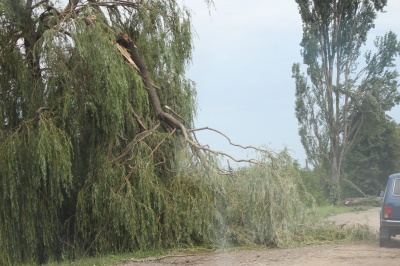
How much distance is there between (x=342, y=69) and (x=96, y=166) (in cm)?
1765

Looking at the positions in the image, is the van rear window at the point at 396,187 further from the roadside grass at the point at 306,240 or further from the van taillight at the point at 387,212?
the roadside grass at the point at 306,240

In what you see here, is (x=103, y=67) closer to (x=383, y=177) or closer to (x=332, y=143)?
(x=332, y=143)

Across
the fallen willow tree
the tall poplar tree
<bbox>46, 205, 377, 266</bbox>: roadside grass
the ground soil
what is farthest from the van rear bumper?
the tall poplar tree

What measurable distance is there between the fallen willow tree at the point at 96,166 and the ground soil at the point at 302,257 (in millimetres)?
716

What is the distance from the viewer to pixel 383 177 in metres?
29.9

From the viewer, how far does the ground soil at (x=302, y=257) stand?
10641mm

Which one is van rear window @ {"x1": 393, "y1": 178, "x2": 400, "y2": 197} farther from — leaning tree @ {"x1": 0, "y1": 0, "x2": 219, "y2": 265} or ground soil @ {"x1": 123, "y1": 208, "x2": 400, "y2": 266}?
leaning tree @ {"x1": 0, "y1": 0, "x2": 219, "y2": 265}

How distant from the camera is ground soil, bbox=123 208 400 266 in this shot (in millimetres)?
10641

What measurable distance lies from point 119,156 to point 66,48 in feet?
9.72

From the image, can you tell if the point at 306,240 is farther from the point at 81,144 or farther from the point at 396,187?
the point at 81,144

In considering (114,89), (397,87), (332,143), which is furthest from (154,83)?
(397,87)

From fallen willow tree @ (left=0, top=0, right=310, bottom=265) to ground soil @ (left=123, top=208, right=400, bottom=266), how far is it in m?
0.72

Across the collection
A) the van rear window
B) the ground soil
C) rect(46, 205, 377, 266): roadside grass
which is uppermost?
the van rear window

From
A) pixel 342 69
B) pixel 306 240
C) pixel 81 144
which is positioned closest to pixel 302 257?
pixel 306 240
